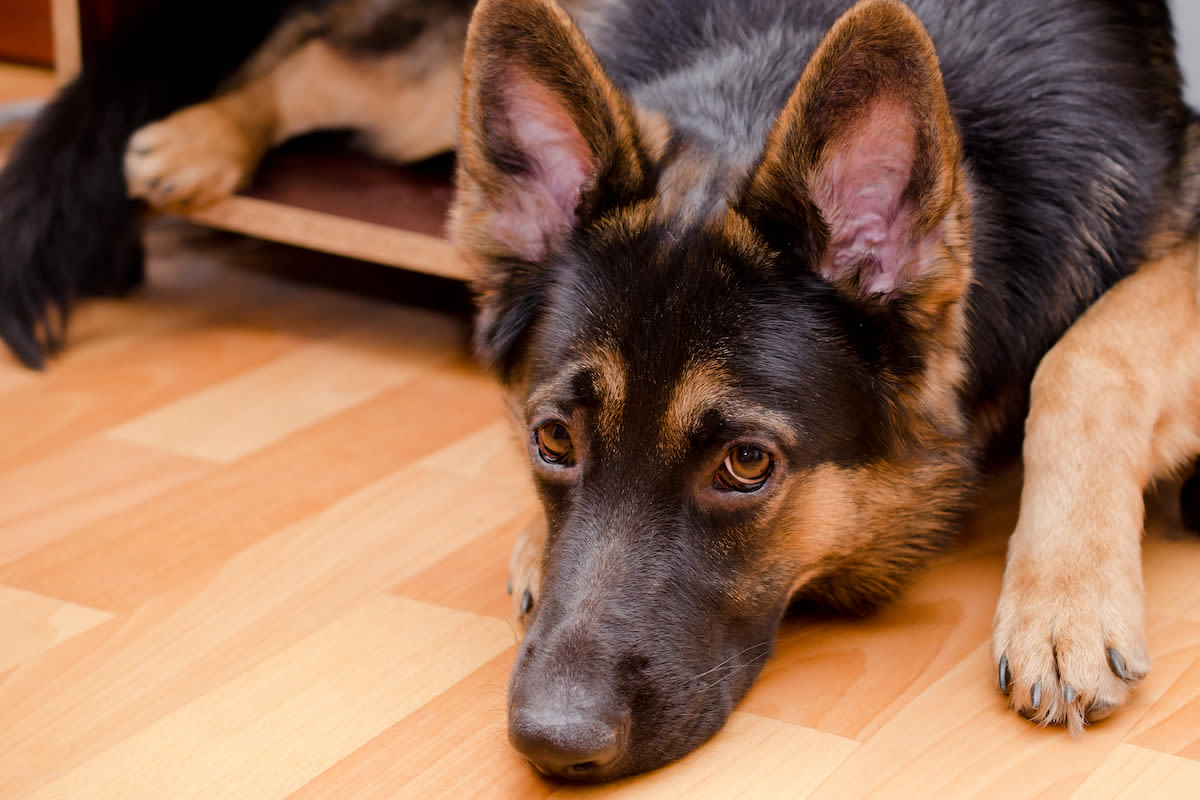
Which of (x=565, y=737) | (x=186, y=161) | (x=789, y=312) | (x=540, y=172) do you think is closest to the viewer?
(x=565, y=737)

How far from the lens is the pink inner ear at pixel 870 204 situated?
6.26 feet

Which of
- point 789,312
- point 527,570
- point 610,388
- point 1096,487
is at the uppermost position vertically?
point 789,312

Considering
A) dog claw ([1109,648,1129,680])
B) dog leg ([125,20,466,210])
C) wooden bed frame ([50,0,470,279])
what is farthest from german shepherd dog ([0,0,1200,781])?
dog leg ([125,20,466,210])

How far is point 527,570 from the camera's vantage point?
90.4 inches

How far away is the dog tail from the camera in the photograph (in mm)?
3498

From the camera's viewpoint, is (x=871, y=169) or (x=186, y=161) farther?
(x=186, y=161)

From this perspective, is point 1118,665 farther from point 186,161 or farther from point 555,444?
point 186,161

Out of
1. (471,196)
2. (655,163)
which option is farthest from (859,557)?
(471,196)

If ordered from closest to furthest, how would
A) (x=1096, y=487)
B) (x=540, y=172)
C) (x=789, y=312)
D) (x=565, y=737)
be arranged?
(x=565, y=737) < (x=789, y=312) < (x=1096, y=487) < (x=540, y=172)

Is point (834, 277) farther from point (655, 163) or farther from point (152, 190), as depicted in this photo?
point (152, 190)

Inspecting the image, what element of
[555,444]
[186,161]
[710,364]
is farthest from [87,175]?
[710,364]

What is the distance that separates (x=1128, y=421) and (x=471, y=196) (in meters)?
1.23

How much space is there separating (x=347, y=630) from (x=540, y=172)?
87 centimetres

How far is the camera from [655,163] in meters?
2.15
